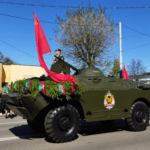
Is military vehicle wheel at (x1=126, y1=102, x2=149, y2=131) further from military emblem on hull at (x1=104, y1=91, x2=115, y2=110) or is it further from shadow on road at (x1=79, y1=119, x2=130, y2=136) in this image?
military emblem on hull at (x1=104, y1=91, x2=115, y2=110)

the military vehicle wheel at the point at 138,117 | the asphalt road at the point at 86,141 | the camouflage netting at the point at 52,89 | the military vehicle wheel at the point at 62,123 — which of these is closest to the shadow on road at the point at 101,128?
the asphalt road at the point at 86,141

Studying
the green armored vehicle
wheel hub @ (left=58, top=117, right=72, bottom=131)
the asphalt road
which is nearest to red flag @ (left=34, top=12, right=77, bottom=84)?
the green armored vehicle

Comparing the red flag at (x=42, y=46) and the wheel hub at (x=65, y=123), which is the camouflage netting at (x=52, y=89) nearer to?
the red flag at (x=42, y=46)

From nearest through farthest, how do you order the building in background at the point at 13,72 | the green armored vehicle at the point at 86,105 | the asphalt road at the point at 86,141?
the asphalt road at the point at 86,141, the green armored vehicle at the point at 86,105, the building in background at the point at 13,72

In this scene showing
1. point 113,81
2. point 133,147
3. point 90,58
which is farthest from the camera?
point 90,58

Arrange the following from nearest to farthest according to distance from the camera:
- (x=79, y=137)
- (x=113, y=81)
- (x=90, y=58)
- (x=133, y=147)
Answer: (x=133, y=147) → (x=79, y=137) → (x=113, y=81) → (x=90, y=58)

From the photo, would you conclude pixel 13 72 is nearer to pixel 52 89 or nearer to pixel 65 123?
pixel 65 123

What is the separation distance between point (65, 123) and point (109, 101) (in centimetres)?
155

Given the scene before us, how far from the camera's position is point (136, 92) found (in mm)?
7008

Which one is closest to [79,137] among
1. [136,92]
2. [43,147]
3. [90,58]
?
[43,147]

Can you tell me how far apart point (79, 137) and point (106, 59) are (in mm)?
16169

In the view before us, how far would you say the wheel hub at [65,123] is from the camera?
220 inches

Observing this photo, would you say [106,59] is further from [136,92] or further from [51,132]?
[51,132]

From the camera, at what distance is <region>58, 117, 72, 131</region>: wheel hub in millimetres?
5578
